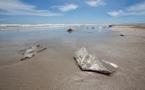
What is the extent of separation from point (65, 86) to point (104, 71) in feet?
4.36

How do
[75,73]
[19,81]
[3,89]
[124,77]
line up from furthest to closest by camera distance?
[75,73] < [124,77] < [19,81] < [3,89]

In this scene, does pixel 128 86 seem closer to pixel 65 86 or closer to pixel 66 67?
pixel 65 86

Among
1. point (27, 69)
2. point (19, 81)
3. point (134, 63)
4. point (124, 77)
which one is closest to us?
point (19, 81)

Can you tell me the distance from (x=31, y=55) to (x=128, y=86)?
4065mm

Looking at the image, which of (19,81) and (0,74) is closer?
(19,81)

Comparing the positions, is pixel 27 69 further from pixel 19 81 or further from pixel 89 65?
pixel 89 65

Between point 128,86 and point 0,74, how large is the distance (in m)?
3.70

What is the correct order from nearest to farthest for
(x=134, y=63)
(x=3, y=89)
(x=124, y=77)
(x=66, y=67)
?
1. (x=3, y=89)
2. (x=124, y=77)
3. (x=66, y=67)
4. (x=134, y=63)

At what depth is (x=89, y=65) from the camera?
12.3 feet

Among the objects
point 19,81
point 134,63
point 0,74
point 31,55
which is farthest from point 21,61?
point 134,63

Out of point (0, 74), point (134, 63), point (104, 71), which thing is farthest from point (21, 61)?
point (134, 63)

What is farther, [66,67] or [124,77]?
[66,67]

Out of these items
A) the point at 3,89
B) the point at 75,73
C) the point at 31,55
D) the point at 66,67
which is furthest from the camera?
the point at 31,55

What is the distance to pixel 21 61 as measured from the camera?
451 centimetres
